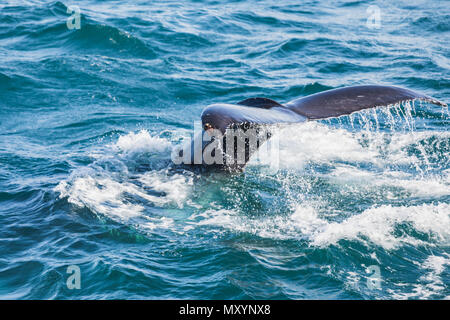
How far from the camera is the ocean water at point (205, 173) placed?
5.94 metres

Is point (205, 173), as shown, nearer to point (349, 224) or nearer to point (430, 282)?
point (349, 224)

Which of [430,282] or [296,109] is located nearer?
[430,282]

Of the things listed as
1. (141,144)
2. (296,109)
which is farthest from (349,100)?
(141,144)

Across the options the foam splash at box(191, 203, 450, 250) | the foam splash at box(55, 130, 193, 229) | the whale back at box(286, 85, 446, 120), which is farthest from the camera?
the foam splash at box(55, 130, 193, 229)

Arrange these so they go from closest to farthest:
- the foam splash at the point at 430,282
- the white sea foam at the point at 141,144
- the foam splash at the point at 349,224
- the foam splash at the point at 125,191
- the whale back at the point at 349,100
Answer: the foam splash at the point at 430,282, the whale back at the point at 349,100, the foam splash at the point at 349,224, the foam splash at the point at 125,191, the white sea foam at the point at 141,144

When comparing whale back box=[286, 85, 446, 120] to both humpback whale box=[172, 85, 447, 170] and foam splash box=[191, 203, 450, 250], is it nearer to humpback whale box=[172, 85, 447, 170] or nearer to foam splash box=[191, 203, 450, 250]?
humpback whale box=[172, 85, 447, 170]

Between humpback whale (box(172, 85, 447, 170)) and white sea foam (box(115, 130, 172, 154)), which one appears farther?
white sea foam (box(115, 130, 172, 154))

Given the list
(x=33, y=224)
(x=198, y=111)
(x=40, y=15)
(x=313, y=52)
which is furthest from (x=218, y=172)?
(x=40, y=15)

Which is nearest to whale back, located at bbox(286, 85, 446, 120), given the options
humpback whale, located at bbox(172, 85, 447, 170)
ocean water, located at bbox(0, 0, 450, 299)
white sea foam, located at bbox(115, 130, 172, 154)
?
humpback whale, located at bbox(172, 85, 447, 170)

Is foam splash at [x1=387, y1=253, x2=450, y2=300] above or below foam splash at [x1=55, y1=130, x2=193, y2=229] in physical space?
below

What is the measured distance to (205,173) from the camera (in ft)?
25.0

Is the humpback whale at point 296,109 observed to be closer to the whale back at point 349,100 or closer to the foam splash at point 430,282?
the whale back at point 349,100

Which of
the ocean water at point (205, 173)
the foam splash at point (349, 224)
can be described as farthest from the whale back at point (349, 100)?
the foam splash at point (349, 224)

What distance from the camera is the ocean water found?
5.94 m
